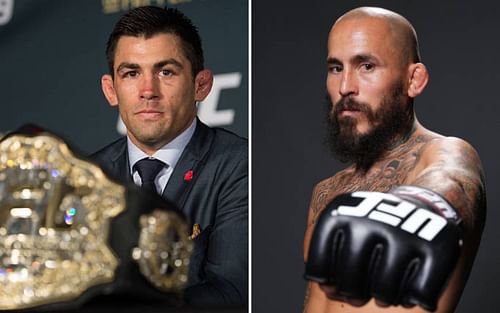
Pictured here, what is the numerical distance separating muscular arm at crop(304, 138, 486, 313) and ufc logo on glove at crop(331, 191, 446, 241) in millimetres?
285

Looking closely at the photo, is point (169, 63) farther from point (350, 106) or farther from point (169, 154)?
point (350, 106)

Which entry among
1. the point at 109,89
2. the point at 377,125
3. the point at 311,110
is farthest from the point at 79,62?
the point at 377,125

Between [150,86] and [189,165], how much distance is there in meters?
0.35

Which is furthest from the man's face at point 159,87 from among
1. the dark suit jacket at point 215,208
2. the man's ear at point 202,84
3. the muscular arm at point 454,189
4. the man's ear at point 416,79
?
the muscular arm at point 454,189

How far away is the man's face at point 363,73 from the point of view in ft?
10.1

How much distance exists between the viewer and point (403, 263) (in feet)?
7.37

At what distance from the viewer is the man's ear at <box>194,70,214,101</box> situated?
12.3ft

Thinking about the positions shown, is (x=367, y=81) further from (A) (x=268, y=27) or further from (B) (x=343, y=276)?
(B) (x=343, y=276)

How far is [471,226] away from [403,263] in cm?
52

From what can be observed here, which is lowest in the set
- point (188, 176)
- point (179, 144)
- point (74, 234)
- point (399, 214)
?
point (74, 234)

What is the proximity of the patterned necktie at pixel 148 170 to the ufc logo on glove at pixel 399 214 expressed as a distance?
5.17 feet

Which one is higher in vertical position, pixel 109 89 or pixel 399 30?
pixel 399 30

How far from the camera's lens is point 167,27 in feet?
12.5

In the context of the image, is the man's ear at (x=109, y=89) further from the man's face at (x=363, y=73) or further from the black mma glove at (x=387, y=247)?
the black mma glove at (x=387, y=247)
